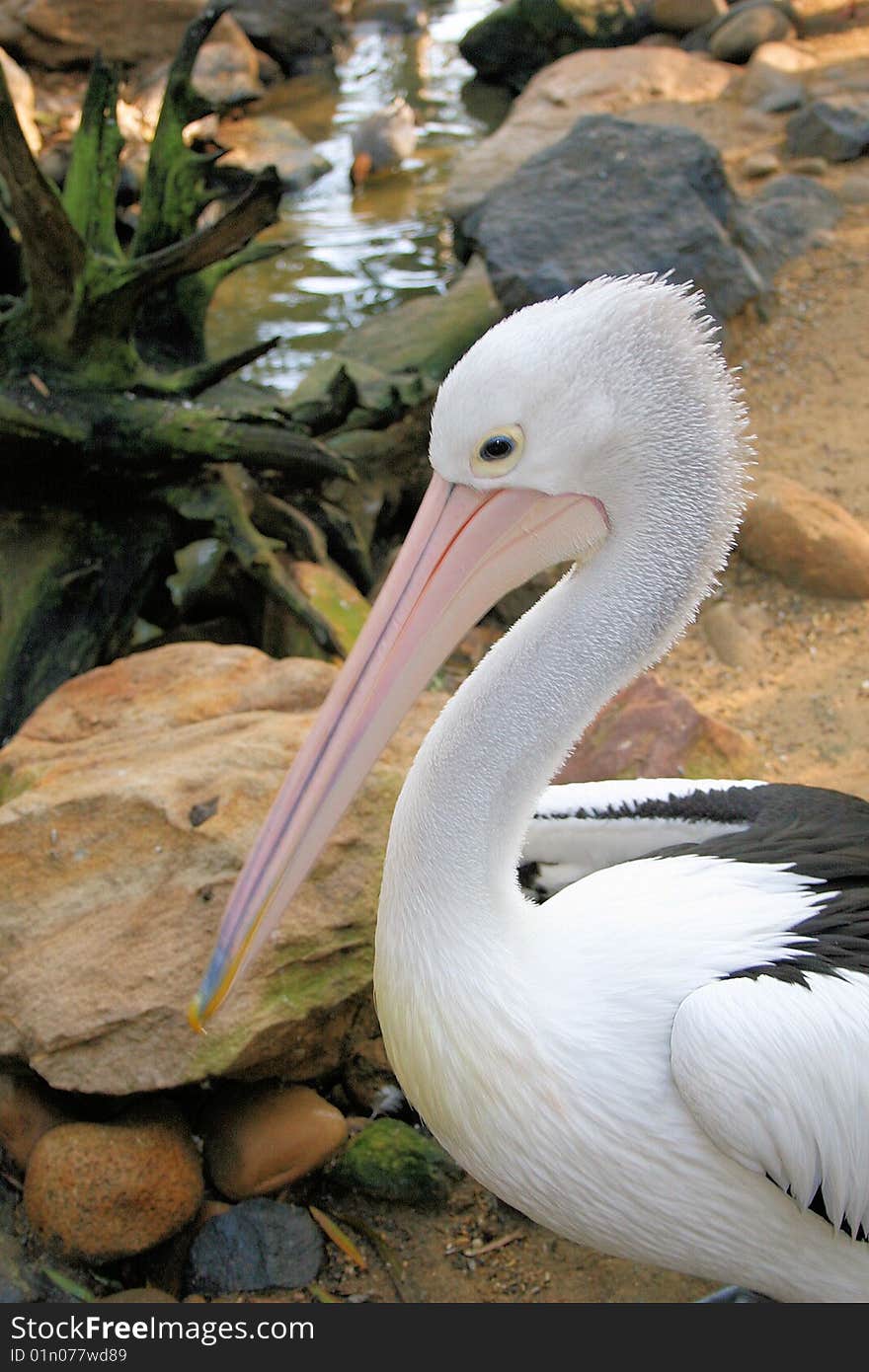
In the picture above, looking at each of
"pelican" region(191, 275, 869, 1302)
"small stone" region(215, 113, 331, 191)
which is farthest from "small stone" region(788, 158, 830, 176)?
"pelican" region(191, 275, 869, 1302)

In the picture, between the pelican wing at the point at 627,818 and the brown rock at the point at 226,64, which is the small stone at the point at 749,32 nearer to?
the brown rock at the point at 226,64

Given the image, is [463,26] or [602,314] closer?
[602,314]

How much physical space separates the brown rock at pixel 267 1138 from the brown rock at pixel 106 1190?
0.32 ft

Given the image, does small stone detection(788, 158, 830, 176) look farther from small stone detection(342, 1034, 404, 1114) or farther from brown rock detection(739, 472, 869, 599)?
small stone detection(342, 1034, 404, 1114)

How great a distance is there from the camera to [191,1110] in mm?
2549

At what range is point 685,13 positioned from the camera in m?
9.34

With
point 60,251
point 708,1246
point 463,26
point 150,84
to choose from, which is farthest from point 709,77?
point 708,1246

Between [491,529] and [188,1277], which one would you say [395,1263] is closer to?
[188,1277]

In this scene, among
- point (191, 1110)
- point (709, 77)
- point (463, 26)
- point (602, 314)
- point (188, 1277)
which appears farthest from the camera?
point (463, 26)

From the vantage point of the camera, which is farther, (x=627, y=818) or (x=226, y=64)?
(x=226, y=64)

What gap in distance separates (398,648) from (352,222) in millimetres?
6827

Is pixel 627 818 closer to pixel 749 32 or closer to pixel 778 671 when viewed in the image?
pixel 778 671

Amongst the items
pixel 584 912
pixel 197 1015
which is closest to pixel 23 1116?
pixel 197 1015
